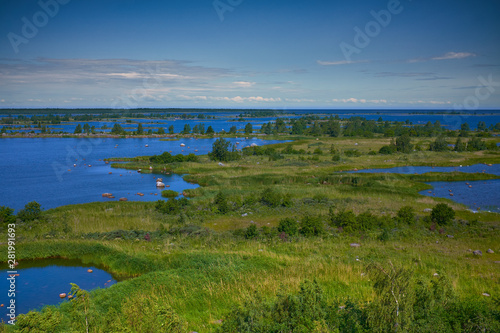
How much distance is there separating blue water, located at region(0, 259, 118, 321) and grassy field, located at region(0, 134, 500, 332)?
19.4 inches

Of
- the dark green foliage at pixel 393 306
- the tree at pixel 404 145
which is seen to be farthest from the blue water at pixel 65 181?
the tree at pixel 404 145

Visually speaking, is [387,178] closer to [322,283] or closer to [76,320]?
[322,283]

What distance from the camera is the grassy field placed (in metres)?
9.23

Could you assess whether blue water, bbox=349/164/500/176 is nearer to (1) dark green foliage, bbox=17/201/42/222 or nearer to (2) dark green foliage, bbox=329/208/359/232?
(2) dark green foliage, bbox=329/208/359/232

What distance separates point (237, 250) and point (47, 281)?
24.9 feet

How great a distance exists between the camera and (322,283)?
1009 cm

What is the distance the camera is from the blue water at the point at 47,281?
1161 centimetres

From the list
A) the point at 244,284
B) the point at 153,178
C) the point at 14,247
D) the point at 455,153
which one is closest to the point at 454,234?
the point at 244,284

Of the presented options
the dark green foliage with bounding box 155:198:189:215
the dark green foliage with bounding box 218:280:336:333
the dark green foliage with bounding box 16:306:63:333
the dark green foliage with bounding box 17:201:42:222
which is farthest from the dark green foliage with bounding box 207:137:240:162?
the dark green foliage with bounding box 16:306:63:333

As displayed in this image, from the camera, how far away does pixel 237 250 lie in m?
14.0

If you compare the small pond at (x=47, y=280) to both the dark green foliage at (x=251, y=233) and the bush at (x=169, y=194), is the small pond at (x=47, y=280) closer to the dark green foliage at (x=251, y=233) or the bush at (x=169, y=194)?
the dark green foliage at (x=251, y=233)

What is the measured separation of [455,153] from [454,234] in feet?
140

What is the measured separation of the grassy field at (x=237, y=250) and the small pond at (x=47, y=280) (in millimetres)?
468

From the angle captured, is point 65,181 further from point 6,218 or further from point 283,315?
point 283,315
